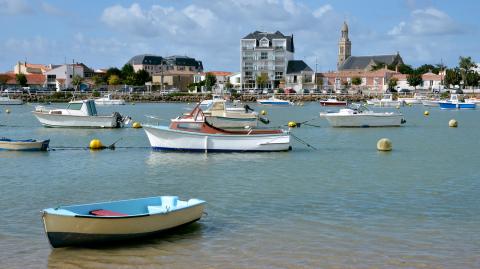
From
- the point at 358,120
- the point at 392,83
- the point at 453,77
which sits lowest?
the point at 358,120

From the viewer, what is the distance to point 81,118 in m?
48.1

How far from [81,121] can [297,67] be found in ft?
389

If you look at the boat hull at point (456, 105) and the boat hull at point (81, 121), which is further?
the boat hull at point (456, 105)

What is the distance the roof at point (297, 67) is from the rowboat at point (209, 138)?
13180 centimetres

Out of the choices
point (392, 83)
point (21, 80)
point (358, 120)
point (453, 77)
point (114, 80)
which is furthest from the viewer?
point (114, 80)

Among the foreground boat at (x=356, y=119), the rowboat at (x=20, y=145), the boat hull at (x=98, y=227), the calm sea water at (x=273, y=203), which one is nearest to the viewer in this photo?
the boat hull at (x=98, y=227)

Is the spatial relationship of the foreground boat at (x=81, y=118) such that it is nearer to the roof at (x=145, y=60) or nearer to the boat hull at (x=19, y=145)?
the boat hull at (x=19, y=145)

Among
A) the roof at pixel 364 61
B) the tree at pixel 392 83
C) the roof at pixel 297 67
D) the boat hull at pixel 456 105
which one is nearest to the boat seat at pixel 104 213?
the boat hull at pixel 456 105

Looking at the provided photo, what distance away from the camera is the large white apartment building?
15688 centimetres

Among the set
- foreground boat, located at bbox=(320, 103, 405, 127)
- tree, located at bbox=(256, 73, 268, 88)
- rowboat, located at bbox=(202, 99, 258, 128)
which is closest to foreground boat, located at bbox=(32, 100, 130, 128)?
rowboat, located at bbox=(202, 99, 258, 128)

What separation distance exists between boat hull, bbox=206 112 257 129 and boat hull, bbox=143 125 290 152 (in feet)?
58.3

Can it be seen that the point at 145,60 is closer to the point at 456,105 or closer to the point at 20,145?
the point at 456,105

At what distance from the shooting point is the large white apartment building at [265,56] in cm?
15688

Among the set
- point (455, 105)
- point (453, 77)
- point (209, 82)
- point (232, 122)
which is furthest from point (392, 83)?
point (232, 122)
